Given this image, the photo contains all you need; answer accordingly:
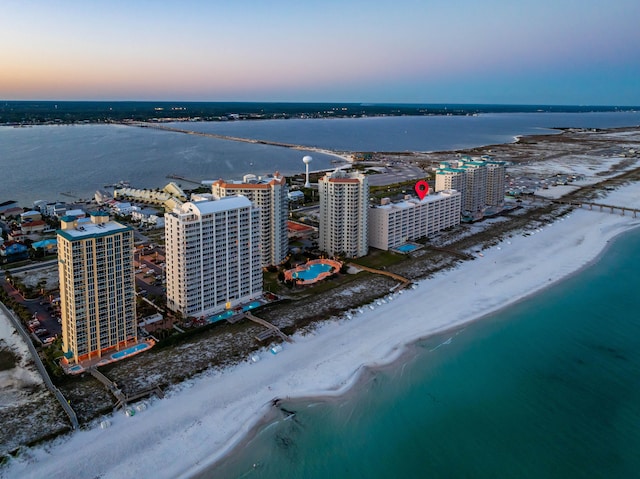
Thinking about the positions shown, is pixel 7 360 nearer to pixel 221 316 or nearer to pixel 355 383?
pixel 221 316

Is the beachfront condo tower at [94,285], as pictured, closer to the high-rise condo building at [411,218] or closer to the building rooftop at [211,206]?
the building rooftop at [211,206]

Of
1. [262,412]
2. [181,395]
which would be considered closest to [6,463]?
[181,395]

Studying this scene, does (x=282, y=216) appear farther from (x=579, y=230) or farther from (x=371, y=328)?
(x=579, y=230)

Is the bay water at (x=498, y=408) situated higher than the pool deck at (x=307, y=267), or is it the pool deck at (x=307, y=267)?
the pool deck at (x=307, y=267)

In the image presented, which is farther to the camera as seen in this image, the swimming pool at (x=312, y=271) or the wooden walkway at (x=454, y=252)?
the wooden walkway at (x=454, y=252)

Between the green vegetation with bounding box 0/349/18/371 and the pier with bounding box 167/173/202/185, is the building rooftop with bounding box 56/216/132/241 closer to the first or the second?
the green vegetation with bounding box 0/349/18/371

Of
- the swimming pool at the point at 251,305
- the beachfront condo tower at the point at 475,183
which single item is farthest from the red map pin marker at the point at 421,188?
the swimming pool at the point at 251,305

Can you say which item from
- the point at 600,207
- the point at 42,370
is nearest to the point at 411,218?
the point at 600,207
